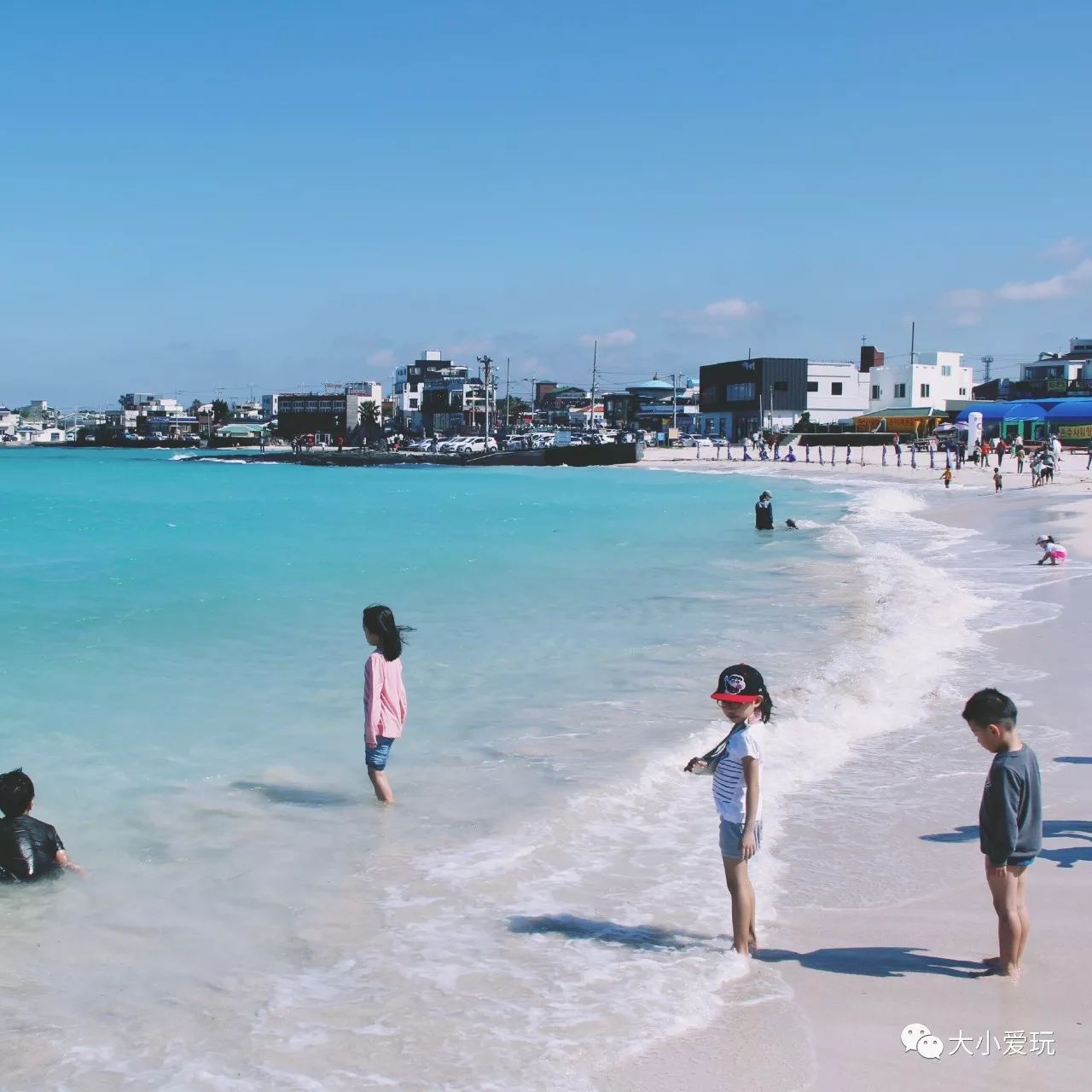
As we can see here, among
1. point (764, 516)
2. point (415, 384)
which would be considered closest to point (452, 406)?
point (415, 384)

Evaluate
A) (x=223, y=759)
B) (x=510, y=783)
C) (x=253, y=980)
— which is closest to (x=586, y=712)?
(x=510, y=783)

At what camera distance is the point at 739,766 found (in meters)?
5.24

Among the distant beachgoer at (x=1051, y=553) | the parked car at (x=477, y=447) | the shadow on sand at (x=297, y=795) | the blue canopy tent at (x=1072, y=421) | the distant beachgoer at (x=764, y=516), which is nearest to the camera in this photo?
the shadow on sand at (x=297, y=795)

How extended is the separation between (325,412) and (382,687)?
164949 mm

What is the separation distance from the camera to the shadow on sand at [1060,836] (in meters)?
6.71

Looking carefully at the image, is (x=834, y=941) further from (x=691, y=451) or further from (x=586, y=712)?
(x=691, y=451)

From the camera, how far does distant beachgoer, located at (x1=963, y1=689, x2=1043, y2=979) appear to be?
490 cm

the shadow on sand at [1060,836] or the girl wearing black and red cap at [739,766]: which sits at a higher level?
the girl wearing black and red cap at [739,766]

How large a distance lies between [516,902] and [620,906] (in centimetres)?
62

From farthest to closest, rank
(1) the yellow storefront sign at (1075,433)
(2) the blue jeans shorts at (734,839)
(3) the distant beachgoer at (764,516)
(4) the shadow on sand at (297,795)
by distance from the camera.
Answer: (1) the yellow storefront sign at (1075,433), (3) the distant beachgoer at (764,516), (4) the shadow on sand at (297,795), (2) the blue jeans shorts at (734,839)

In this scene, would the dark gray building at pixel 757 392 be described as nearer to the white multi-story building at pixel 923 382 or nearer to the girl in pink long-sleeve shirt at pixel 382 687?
the white multi-story building at pixel 923 382

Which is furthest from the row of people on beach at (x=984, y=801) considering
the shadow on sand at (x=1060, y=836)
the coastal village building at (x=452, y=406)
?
the coastal village building at (x=452, y=406)

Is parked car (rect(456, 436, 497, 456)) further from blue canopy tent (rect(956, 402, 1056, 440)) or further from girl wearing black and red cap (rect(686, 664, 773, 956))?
girl wearing black and red cap (rect(686, 664, 773, 956))
